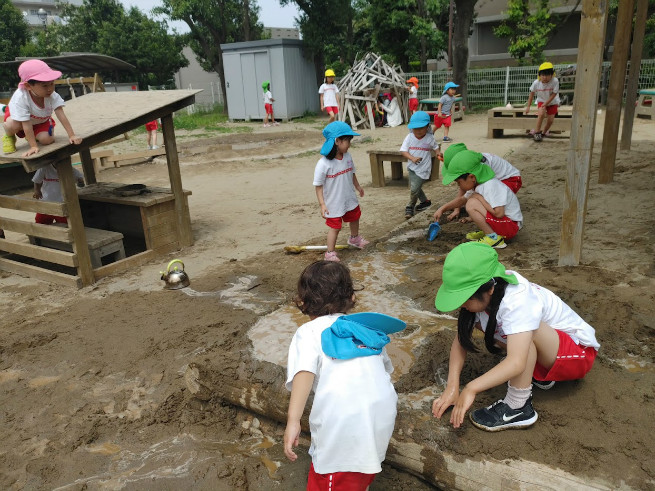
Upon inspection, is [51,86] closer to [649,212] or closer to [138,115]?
[138,115]

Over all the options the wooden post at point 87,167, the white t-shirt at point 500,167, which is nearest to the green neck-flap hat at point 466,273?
the white t-shirt at point 500,167

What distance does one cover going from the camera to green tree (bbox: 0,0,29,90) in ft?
97.1

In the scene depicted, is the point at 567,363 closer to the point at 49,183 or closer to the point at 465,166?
the point at 465,166

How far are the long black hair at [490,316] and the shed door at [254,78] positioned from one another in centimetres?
2007

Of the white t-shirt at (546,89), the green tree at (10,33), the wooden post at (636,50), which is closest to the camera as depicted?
the wooden post at (636,50)

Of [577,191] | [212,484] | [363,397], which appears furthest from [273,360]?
[577,191]

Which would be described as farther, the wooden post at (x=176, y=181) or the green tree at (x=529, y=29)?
the green tree at (x=529, y=29)

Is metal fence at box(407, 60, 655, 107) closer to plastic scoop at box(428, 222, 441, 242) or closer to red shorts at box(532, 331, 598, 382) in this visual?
plastic scoop at box(428, 222, 441, 242)

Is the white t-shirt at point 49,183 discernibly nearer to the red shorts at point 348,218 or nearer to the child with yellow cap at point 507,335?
the red shorts at point 348,218

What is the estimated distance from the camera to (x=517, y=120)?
40.5ft

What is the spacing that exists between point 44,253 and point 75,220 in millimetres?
643

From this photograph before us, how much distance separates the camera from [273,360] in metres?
3.38

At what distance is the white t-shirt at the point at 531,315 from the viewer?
2.29 meters

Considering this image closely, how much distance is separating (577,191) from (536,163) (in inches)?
196
